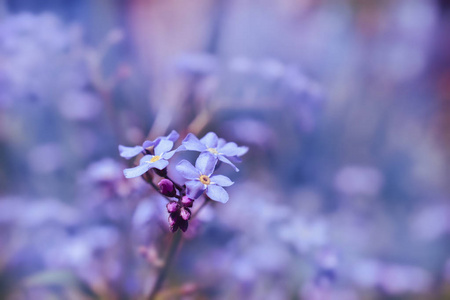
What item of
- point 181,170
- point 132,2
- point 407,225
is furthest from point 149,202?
point 407,225

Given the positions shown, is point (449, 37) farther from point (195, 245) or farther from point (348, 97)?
point (195, 245)

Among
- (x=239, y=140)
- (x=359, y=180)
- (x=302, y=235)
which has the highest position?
(x=359, y=180)

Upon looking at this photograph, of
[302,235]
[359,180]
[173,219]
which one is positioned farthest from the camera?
[359,180]

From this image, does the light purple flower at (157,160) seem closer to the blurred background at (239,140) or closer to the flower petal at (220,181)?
the flower petal at (220,181)

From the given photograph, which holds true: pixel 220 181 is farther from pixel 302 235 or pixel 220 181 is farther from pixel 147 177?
pixel 302 235

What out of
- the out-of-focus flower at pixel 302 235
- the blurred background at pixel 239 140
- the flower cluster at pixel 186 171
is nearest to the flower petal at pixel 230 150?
the flower cluster at pixel 186 171

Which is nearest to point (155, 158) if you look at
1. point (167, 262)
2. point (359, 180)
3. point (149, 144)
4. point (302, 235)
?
point (149, 144)
